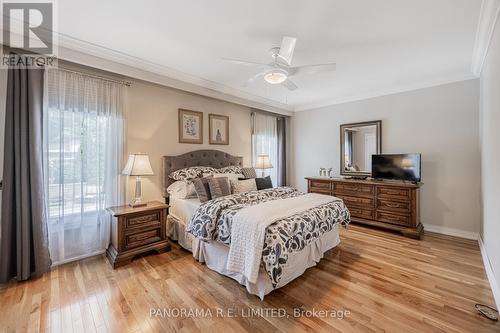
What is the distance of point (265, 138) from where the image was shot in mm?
5418

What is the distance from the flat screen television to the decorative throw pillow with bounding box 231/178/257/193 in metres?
2.36

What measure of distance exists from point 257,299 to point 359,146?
150 inches

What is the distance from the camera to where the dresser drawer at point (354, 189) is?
13.5 feet

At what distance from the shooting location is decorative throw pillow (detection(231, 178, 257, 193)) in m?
3.59

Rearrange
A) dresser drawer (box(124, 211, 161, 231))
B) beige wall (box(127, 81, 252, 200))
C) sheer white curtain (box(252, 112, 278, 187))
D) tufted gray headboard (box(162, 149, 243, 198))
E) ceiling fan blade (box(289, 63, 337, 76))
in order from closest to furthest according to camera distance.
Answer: ceiling fan blade (box(289, 63, 337, 76)) → dresser drawer (box(124, 211, 161, 231)) → beige wall (box(127, 81, 252, 200)) → tufted gray headboard (box(162, 149, 243, 198)) → sheer white curtain (box(252, 112, 278, 187))

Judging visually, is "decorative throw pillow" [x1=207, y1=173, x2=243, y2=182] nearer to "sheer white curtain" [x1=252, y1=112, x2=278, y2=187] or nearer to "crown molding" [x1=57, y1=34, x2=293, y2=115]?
"sheer white curtain" [x1=252, y1=112, x2=278, y2=187]

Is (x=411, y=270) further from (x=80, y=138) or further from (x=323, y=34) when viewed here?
(x=80, y=138)

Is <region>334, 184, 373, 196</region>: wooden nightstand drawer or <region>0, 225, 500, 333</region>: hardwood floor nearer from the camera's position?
<region>0, 225, 500, 333</region>: hardwood floor

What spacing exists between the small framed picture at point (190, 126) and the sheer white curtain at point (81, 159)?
96cm

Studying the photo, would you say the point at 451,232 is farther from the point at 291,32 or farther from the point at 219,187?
the point at 291,32

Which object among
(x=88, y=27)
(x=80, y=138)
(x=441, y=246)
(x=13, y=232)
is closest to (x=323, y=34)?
(x=88, y=27)

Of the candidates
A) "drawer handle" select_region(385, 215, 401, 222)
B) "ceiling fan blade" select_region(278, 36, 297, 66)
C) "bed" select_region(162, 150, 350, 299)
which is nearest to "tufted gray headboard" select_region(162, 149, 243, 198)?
"bed" select_region(162, 150, 350, 299)

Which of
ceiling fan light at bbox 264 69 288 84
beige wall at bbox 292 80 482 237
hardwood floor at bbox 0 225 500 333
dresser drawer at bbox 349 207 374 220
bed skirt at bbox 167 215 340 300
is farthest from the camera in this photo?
dresser drawer at bbox 349 207 374 220

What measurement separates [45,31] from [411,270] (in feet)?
15.7
